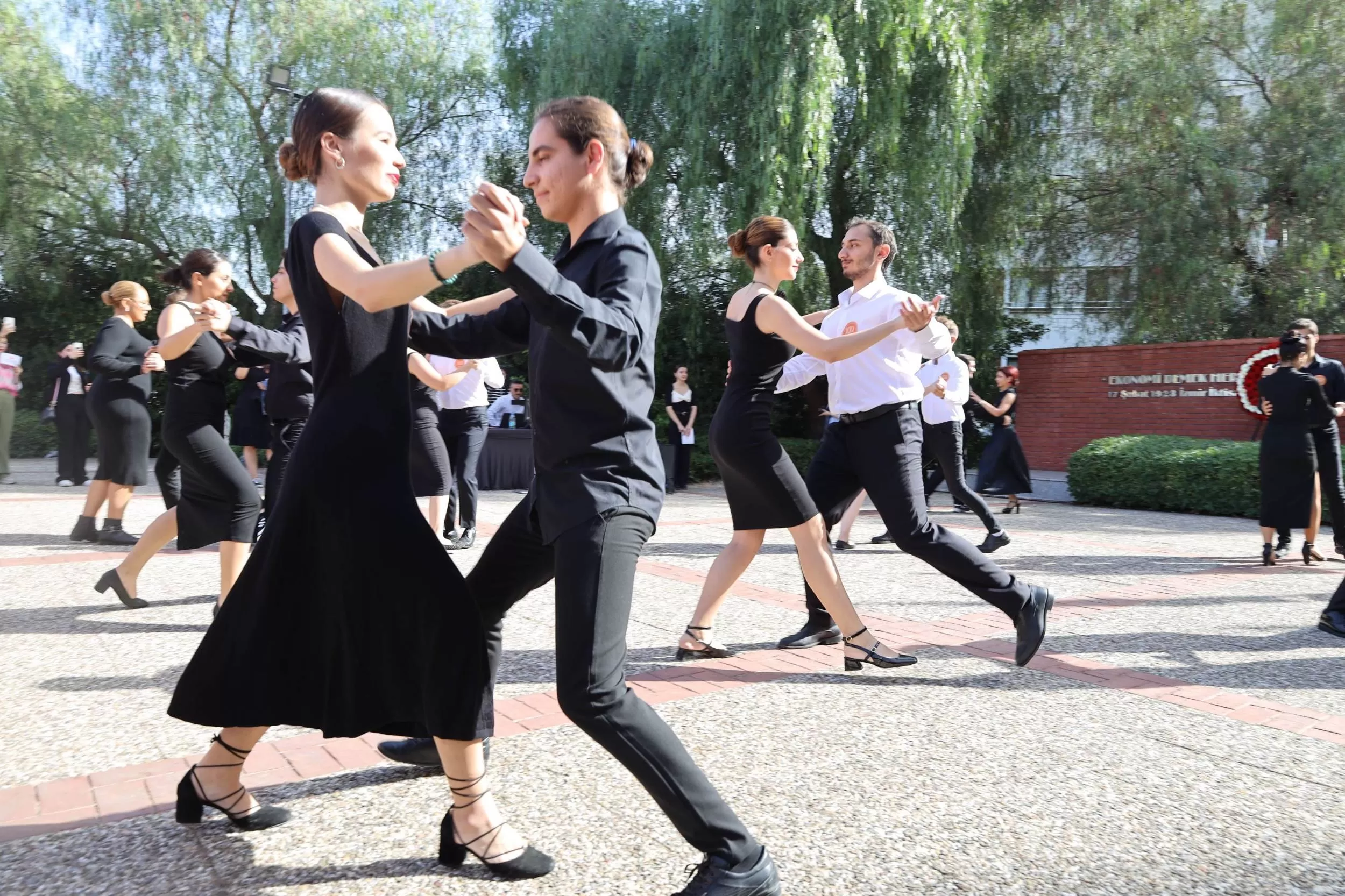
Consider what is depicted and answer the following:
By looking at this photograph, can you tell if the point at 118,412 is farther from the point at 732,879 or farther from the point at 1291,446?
the point at 1291,446

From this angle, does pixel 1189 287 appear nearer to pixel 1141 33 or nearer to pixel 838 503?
pixel 1141 33

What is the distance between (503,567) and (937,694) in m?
2.19

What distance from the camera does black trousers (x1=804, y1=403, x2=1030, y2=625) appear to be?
4312 millimetres

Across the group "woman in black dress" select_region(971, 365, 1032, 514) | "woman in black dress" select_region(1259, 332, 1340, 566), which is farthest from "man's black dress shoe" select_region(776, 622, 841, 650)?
"woman in black dress" select_region(971, 365, 1032, 514)

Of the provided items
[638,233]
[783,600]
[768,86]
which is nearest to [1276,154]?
[768,86]

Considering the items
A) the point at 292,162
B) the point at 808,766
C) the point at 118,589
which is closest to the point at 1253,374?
the point at 808,766

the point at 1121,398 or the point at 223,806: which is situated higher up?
the point at 1121,398

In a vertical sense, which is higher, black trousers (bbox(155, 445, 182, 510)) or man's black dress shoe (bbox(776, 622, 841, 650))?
black trousers (bbox(155, 445, 182, 510))

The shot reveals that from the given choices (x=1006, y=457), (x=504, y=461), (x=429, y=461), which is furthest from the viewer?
(x=504, y=461)

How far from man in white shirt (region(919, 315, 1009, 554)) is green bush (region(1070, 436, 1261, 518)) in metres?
5.24

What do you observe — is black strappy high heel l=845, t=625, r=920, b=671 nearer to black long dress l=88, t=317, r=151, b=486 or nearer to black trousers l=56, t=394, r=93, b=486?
black long dress l=88, t=317, r=151, b=486

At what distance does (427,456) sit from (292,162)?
506cm

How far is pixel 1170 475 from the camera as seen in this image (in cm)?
1315

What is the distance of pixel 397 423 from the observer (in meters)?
2.40
